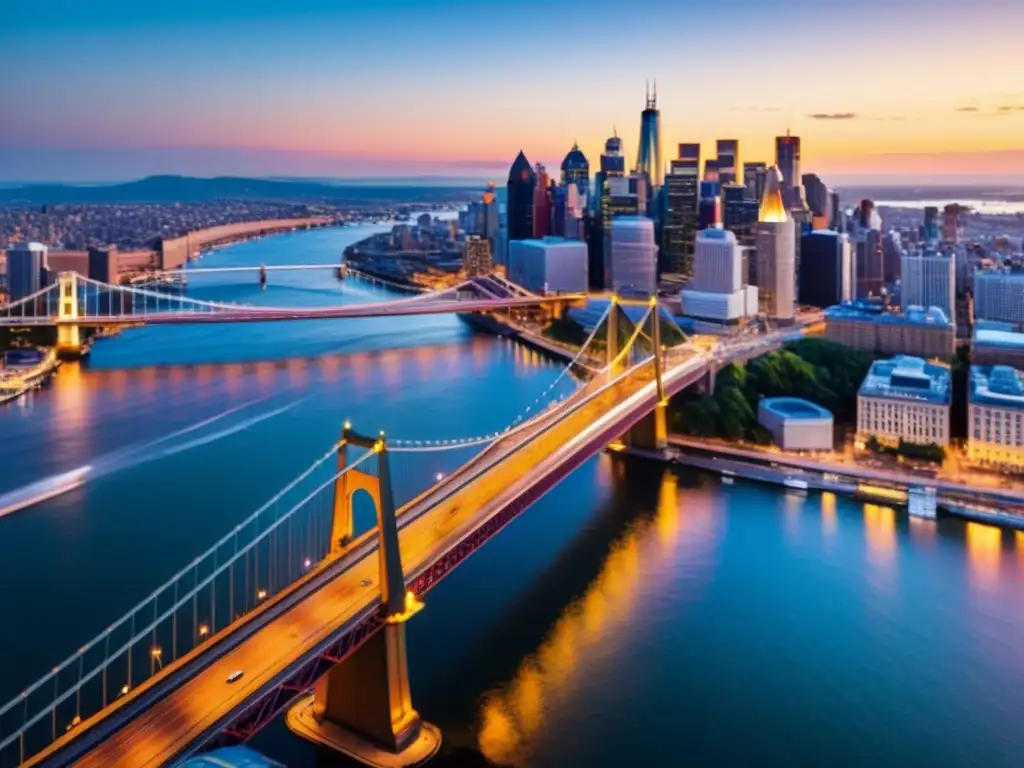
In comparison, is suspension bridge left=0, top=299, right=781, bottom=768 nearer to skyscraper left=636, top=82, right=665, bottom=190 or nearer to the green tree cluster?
the green tree cluster

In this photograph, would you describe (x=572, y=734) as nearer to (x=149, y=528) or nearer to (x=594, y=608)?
(x=594, y=608)

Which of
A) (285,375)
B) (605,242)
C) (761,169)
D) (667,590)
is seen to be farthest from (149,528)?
(761,169)

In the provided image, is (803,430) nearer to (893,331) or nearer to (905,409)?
(905,409)

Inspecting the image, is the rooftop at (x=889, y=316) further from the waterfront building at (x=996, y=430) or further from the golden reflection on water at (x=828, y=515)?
the golden reflection on water at (x=828, y=515)

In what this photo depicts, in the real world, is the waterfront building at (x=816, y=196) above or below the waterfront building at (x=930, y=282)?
above

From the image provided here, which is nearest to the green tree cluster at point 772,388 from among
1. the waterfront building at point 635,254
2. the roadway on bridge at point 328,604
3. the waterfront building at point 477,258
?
the roadway on bridge at point 328,604

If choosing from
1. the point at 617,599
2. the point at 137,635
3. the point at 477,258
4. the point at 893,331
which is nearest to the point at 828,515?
the point at 617,599

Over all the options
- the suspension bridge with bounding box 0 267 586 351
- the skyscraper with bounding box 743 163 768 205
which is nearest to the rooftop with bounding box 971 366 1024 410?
the suspension bridge with bounding box 0 267 586 351
